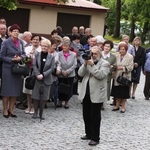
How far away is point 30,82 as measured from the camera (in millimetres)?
8703

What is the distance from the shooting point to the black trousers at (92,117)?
7316mm

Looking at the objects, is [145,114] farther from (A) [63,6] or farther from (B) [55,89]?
(A) [63,6]

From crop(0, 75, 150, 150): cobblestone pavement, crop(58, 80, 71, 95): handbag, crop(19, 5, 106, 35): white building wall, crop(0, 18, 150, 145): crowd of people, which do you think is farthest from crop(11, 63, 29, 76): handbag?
crop(19, 5, 106, 35): white building wall

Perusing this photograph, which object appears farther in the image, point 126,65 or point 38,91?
point 126,65

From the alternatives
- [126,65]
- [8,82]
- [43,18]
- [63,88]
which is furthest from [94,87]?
[43,18]

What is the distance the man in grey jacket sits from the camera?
283 inches

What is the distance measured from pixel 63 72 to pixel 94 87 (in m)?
2.80

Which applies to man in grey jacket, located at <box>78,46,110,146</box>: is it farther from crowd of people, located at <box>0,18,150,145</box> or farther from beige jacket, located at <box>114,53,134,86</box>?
beige jacket, located at <box>114,53,134,86</box>

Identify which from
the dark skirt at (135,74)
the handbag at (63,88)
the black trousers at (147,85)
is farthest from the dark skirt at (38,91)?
the black trousers at (147,85)

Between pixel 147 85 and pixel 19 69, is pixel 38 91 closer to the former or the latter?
pixel 19 69

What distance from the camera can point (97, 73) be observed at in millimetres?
7141

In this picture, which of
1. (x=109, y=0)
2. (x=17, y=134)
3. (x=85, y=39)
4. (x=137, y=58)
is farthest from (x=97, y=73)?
(x=109, y=0)

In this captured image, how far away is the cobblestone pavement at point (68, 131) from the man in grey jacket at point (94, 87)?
0.42 metres

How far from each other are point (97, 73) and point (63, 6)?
53.8ft
